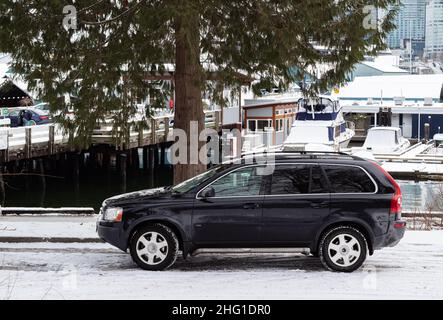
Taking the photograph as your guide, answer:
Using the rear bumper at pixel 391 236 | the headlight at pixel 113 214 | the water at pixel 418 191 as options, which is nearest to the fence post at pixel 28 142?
the water at pixel 418 191

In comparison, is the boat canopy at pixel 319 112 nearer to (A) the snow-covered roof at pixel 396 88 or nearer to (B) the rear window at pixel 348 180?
(A) the snow-covered roof at pixel 396 88

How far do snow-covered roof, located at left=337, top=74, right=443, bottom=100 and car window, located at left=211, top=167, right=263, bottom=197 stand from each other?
184 ft

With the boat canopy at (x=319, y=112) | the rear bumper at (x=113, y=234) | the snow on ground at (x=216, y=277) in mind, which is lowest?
the snow on ground at (x=216, y=277)

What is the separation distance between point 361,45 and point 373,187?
4.21 m

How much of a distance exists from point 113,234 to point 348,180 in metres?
3.24

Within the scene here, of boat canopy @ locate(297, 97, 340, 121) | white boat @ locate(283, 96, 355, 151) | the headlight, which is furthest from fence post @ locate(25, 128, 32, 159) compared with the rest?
the headlight

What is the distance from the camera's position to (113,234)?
10820 mm

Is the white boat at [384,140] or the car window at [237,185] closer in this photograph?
the car window at [237,185]

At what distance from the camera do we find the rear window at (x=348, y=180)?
10.8 m

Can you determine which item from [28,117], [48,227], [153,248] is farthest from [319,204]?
[28,117]

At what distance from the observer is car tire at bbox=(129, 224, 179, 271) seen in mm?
10672

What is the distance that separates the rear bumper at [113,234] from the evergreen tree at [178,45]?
140 inches

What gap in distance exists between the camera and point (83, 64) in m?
14.2
